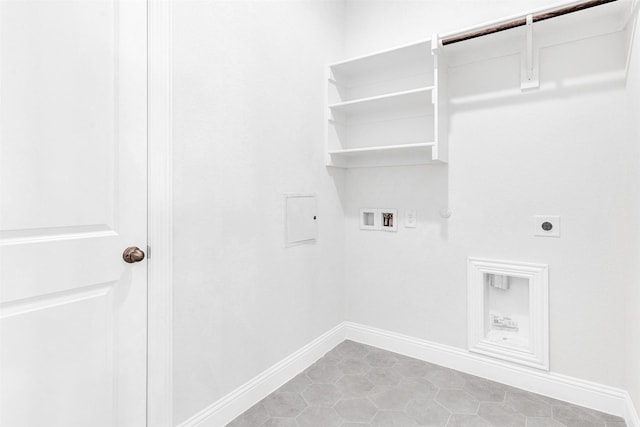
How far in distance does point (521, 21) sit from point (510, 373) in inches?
78.4

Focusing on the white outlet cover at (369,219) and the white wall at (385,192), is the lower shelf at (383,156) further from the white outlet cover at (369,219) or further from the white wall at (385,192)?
the white outlet cover at (369,219)

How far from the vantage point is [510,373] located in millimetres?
1992

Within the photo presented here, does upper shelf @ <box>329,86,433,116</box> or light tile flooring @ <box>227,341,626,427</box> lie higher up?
upper shelf @ <box>329,86,433,116</box>

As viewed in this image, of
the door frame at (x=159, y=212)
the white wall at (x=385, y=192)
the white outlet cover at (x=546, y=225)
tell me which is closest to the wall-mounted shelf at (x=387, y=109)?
the white wall at (x=385, y=192)

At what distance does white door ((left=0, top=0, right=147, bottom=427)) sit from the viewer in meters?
1.03

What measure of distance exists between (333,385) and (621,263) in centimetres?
169

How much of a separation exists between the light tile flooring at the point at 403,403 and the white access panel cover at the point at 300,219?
2.86 ft

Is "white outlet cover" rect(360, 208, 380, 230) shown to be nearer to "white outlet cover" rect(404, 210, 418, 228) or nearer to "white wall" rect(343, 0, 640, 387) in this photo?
"white wall" rect(343, 0, 640, 387)

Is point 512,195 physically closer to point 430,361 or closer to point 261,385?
point 430,361

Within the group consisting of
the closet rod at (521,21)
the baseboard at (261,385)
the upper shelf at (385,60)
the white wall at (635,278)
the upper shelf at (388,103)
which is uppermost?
the upper shelf at (385,60)

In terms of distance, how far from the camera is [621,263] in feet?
5.61

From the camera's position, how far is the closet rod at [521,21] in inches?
63.4

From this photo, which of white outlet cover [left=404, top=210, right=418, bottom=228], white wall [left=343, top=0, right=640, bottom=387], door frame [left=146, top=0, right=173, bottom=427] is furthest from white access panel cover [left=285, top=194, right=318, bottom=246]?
door frame [left=146, top=0, right=173, bottom=427]

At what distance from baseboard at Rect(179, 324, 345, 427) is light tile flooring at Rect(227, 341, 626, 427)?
4 cm
